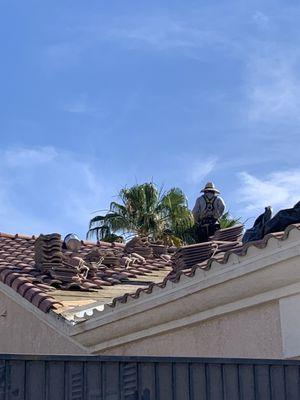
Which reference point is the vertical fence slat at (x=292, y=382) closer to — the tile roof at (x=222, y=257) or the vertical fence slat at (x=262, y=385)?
the vertical fence slat at (x=262, y=385)

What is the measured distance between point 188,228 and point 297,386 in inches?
762

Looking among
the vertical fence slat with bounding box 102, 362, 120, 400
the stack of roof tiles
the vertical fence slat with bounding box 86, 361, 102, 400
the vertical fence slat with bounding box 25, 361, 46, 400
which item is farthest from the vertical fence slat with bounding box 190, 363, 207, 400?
the stack of roof tiles

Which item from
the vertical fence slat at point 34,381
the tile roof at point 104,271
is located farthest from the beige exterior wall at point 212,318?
the vertical fence slat at point 34,381

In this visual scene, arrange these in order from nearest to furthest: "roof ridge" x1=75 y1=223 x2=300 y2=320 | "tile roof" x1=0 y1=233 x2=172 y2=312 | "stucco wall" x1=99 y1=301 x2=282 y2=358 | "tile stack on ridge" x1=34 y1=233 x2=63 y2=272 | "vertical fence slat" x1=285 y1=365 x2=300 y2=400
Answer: "vertical fence slat" x1=285 y1=365 x2=300 y2=400 < "roof ridge" x1=75 y1=223 x2=300 y2=320 < "stucco wall" x1=99 y1=301 x2=282 y2=358 < "tile roof" x1=0 y1=233 x2=172 y2=312 < "tile stack on ridge" x1=34 y1=233 x2=63 y2=272

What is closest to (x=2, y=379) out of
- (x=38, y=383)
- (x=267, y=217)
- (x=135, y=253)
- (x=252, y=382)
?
(x=38, y=383)

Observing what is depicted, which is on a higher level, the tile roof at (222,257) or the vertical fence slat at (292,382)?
the tile roof at (222,257)

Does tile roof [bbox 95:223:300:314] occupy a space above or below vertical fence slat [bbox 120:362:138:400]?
above

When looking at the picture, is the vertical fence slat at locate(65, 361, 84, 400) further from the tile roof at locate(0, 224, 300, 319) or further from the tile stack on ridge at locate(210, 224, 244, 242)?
the tile stack on ridge at locate(210, 224, 244, 242)

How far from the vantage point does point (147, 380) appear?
5.22 metres

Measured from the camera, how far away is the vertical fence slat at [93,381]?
16.8ft

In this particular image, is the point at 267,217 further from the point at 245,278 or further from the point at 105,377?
the point at 105,377

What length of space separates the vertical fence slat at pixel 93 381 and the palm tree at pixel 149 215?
19326 mm

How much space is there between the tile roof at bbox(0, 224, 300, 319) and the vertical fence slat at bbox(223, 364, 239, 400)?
1.45m

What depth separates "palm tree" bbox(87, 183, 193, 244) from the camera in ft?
82.1
